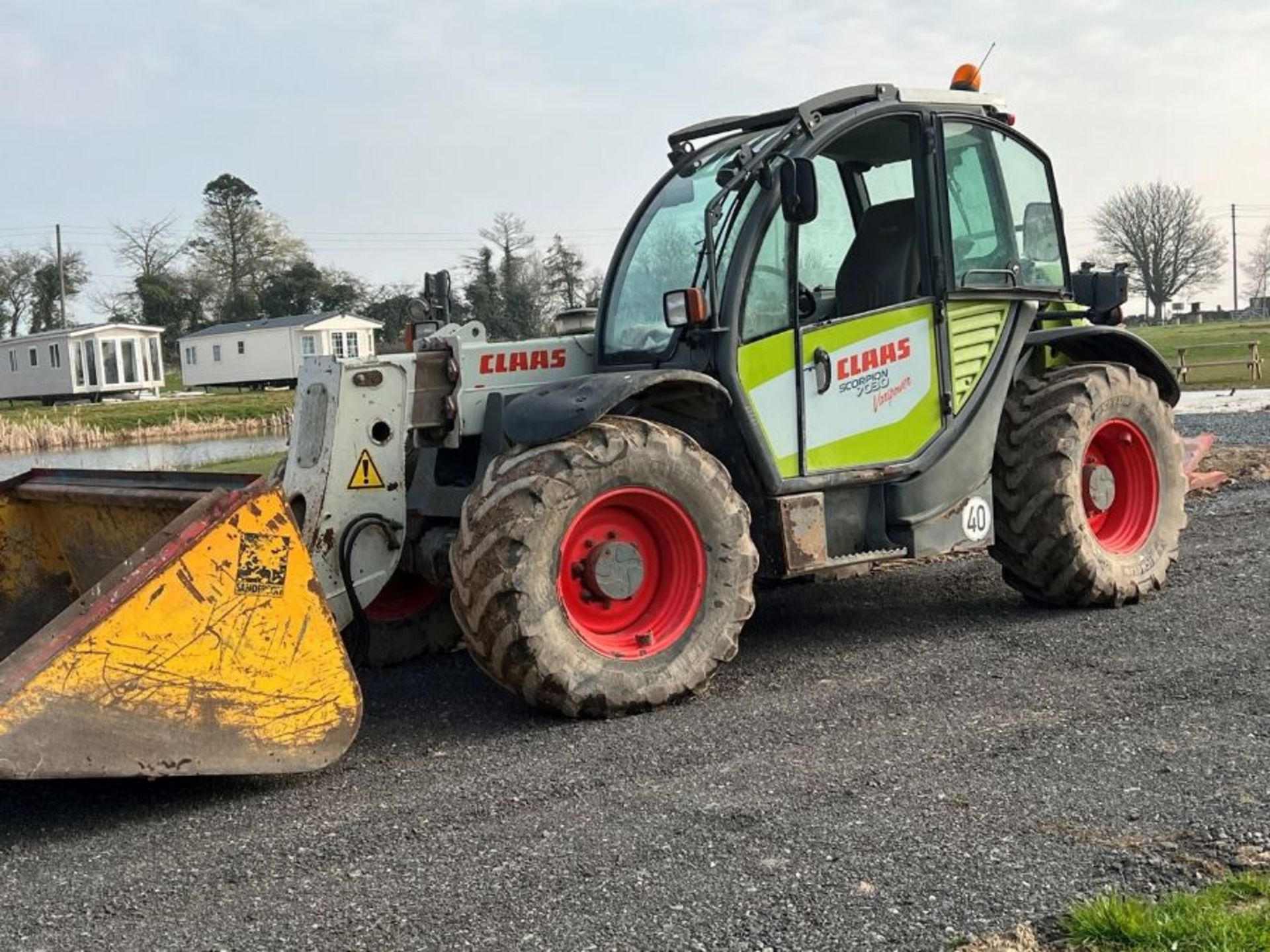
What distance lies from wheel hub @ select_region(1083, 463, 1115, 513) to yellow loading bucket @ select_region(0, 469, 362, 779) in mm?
4310

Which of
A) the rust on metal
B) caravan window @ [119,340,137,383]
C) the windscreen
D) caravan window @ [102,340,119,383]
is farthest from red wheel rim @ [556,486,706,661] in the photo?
caravan window @ [119,340,137,383]

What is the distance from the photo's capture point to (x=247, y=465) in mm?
19406

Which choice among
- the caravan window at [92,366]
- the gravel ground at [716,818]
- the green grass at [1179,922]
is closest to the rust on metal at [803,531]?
the gravel ground at [716,818]

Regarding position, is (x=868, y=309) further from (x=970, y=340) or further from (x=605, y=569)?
(x=605, y=569)

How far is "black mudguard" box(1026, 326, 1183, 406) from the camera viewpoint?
708cm

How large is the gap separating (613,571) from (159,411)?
3835cm

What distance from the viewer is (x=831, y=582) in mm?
8297

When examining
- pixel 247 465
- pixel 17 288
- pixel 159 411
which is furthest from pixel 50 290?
pixel 247 465

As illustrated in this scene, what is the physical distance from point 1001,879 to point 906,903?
0.99 ft

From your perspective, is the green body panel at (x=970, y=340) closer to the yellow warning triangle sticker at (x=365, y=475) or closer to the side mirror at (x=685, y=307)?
the side mirror at (x=685, y=307)

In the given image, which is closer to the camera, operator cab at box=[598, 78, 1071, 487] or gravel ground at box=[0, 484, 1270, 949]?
gravel ground at box=[0, 484, 1270, 949]

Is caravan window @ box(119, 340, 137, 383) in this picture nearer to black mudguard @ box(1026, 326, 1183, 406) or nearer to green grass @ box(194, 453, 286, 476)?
green grass @ box(194, 453, 286, 476)

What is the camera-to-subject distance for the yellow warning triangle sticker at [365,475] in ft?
17.5

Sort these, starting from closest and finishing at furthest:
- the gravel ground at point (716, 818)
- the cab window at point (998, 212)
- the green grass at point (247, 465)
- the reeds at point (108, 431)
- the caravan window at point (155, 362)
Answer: the gravel ground at point (716, 818) < the cab window at point (998, 212) < the green grass at point (247, 465) < the reeds at point (108, 431) < the caravan window at point (155, 362)
